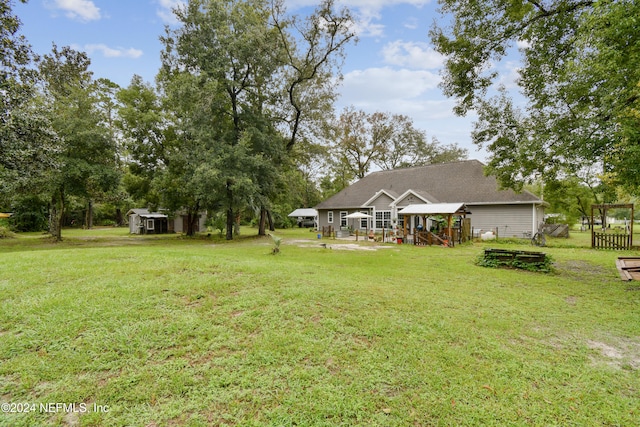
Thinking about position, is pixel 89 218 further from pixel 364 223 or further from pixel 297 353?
pixel 297 353

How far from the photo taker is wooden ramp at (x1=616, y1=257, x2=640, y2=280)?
7.04 m

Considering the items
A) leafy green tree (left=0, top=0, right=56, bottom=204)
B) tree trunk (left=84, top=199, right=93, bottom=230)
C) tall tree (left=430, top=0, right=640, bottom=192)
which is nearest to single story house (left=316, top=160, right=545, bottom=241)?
tall tree (left=430, top=0, right=640, bottom=192)

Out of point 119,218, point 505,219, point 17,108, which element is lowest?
point 505,219

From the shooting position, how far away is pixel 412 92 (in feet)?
55.4

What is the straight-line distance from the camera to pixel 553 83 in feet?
33.1

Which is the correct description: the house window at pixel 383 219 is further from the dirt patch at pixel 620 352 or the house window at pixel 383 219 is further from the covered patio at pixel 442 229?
the dirt patch at pixel 620 352

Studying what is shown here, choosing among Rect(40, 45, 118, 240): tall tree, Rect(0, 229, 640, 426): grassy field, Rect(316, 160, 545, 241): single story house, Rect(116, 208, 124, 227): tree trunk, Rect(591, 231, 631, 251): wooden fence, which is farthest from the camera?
Rect(116, 208, 124, 227): tree trunk

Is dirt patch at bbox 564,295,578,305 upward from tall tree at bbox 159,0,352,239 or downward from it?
downward

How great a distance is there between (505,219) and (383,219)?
8.54 m

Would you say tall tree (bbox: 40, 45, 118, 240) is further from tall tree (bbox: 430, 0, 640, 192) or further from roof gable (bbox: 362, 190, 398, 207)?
tall tree (bbox: 430, 0, 640, 192)

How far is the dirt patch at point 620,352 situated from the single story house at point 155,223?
3031 centimetres

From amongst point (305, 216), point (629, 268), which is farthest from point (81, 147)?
point (305, 216)

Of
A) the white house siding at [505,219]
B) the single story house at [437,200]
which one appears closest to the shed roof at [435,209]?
the single story house at [437,200]

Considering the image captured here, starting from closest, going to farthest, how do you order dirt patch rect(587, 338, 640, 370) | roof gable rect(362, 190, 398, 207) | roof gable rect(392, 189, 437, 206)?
dirt patch rect(587, 338, 640, 370) → roof gable rect(392, 189, 437, 206) → roof gable rect(362, 190, 398, 207)
